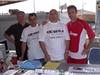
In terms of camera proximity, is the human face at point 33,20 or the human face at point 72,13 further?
the human face at point 33,20

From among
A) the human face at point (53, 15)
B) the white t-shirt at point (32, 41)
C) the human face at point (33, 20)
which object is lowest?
the white t-shirt at point (32, 41)

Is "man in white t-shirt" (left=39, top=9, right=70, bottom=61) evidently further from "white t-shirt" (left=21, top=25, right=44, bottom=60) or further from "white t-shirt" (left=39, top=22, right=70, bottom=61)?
"white t-shirt" (left=21, top=25, right=44, bottom=60)

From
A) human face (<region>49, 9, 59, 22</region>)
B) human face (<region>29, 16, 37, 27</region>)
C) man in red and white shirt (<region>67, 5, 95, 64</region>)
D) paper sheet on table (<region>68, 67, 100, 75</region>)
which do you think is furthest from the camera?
human face (<region>29, 16, 37, 27</region>)

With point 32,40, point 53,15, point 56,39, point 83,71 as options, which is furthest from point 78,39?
point 83,71

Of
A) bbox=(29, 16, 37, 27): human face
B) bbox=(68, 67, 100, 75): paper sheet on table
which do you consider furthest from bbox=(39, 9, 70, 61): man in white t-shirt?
bbox=(68, 67, 100, 75): paper sheet on table

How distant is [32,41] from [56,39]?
522 millimetres

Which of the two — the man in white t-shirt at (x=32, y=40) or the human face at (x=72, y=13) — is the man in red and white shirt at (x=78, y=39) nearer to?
the human face at (x=72, y=13)

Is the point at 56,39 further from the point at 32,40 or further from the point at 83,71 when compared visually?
the point at 83,71

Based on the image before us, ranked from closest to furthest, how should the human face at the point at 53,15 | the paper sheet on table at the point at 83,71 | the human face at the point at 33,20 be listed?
1. the paper sheet on table at the point at 83,71
2. the human face at the point at 53,15
3. the human face at the point at 33,20

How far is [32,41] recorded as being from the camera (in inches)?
174

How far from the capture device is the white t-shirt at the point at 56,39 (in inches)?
159

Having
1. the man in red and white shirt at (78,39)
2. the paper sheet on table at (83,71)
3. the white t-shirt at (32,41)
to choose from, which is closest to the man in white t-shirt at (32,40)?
the white t-shirt at (32,41)

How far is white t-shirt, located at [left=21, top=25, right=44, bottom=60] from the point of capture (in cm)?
441

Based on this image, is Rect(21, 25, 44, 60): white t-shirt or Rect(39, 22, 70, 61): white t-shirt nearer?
Rect(39, 22, 70, 61): white t-shirt
